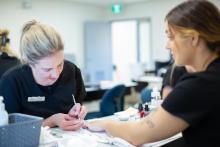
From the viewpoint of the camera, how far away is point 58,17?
7.08m

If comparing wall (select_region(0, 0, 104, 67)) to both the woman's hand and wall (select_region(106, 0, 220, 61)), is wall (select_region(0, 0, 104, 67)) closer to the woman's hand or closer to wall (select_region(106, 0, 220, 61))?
wall (select_region(106, 0, 220, 61))

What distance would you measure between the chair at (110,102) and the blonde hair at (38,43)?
6.88 feet

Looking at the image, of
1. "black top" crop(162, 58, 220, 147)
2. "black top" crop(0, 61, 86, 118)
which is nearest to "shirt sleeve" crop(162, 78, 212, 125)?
"black top" crop(162, 58, 220, 147)

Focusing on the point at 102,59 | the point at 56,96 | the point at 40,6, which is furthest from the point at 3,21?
the point at 56,96

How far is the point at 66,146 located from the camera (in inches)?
50.9

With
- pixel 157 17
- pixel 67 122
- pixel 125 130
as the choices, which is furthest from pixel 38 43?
pixel 157 17

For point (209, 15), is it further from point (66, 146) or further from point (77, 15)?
point (77, 15)

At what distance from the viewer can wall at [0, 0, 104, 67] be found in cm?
631

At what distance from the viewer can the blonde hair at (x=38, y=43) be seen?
1482mm

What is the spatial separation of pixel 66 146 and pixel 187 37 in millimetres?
643

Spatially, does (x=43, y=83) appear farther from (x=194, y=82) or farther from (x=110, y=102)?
(x=110, y=102)

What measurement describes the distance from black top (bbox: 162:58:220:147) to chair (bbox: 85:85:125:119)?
8.15 ft

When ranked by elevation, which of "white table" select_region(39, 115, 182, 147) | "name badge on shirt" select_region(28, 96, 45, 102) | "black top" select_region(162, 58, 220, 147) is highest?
"black top" select_region(162, 58, 220, 147)

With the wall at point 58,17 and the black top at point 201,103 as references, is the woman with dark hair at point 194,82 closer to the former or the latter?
the black top at point 201,103
